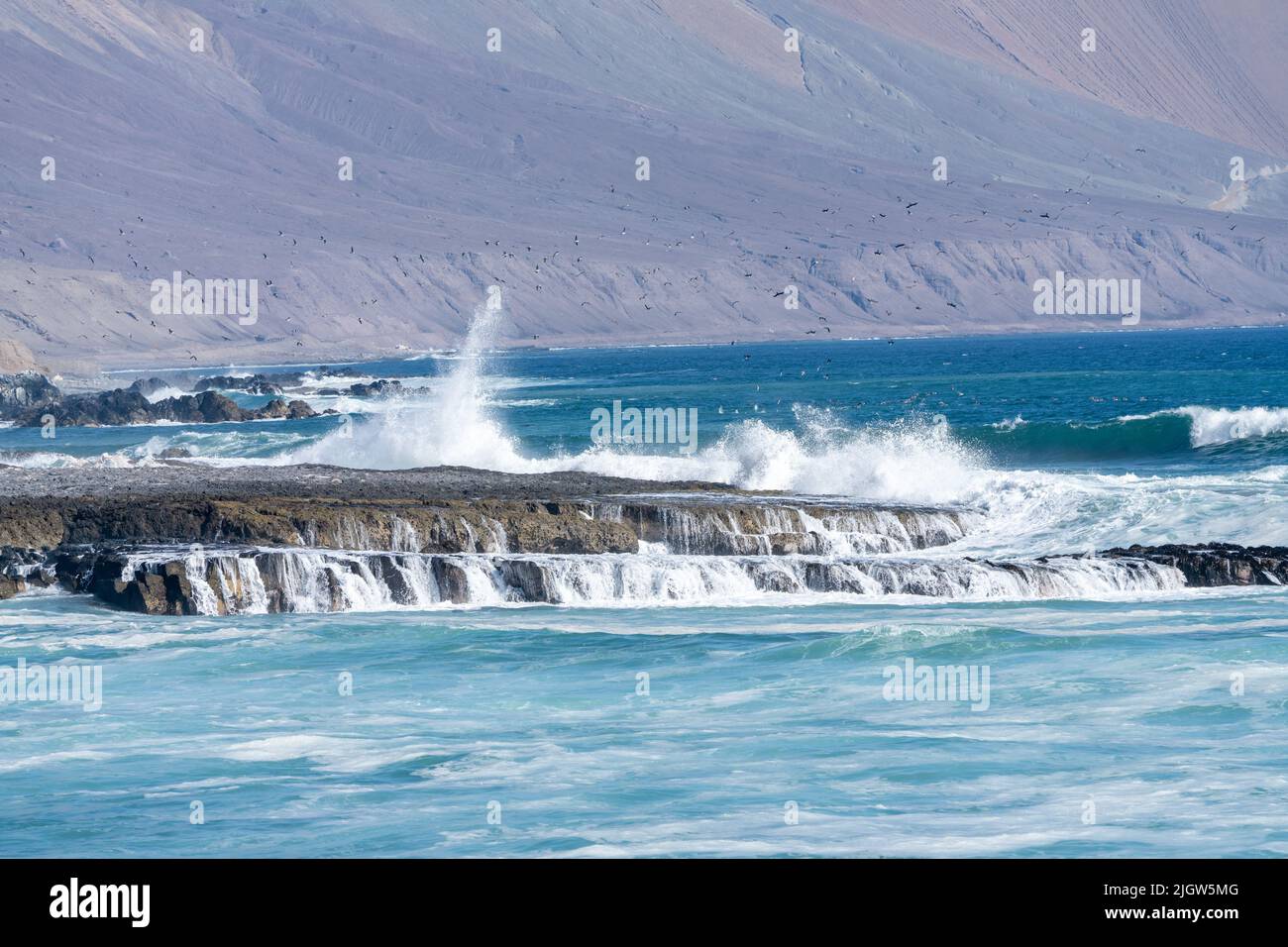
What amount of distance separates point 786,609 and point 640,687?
610 centimetres

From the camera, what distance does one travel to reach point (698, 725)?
60.6ft

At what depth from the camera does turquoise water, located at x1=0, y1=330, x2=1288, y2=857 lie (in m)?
14.4

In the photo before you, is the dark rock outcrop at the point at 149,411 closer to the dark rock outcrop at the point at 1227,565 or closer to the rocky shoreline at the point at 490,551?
the rocky shoreline at the point at 490,551

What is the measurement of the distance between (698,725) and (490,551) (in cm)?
1202

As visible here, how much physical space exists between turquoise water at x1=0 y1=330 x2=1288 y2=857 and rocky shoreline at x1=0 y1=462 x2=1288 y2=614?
0.68 meters

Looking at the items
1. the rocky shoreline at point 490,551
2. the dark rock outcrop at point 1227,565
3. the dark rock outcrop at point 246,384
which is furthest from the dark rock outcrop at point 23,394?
the dark rock outcrop at point 1227,565

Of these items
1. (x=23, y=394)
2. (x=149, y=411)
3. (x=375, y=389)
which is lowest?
(x=149, y=411)

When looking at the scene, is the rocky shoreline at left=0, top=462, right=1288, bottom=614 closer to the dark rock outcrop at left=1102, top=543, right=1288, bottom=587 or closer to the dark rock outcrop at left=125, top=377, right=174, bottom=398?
the dark rock outcrop at left=1102, top=543, right=1288, bottom=587

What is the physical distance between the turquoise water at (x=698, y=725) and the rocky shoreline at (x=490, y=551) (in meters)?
0.68

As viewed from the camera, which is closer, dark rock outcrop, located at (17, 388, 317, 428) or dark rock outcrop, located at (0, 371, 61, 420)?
dark rock outcrop, located at (17, 388, 317, 428)

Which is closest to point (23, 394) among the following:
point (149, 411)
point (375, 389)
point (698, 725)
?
point (149, 411)

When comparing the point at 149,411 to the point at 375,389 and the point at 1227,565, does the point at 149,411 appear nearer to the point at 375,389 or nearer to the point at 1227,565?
the point at 375,389

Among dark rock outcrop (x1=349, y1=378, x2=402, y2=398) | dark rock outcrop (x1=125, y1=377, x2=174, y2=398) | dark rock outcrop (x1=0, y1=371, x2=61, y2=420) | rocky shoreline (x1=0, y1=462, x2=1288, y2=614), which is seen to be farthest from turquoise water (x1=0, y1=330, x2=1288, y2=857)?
dark rock outcrop (x1=125, y1=377, x2=174, y2=398)

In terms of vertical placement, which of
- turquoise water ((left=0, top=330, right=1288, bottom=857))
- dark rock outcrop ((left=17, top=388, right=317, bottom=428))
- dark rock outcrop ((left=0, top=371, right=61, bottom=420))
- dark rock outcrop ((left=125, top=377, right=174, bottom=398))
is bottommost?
turquoise water ((left=0, top=330, right=1288, bottom=857))
